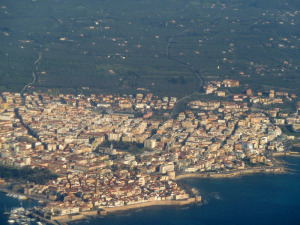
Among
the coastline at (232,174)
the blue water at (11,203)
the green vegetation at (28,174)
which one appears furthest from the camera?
the coastline at (232,174)

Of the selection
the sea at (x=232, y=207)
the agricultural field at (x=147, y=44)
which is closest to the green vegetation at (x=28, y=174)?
the sea at (x=232, y=207)

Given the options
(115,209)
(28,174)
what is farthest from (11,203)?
(115,209)

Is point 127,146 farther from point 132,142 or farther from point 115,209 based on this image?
point 115,209

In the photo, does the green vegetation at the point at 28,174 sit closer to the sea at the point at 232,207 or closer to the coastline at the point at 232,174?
the sea at the point at 232,207

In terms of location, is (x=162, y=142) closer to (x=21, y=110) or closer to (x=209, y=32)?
(x=21, y=110)

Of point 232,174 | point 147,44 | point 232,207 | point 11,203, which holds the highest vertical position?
point 147,44

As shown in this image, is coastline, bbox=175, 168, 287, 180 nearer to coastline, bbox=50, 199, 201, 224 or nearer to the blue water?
coastline, bbox=50, 199, 201, 224
